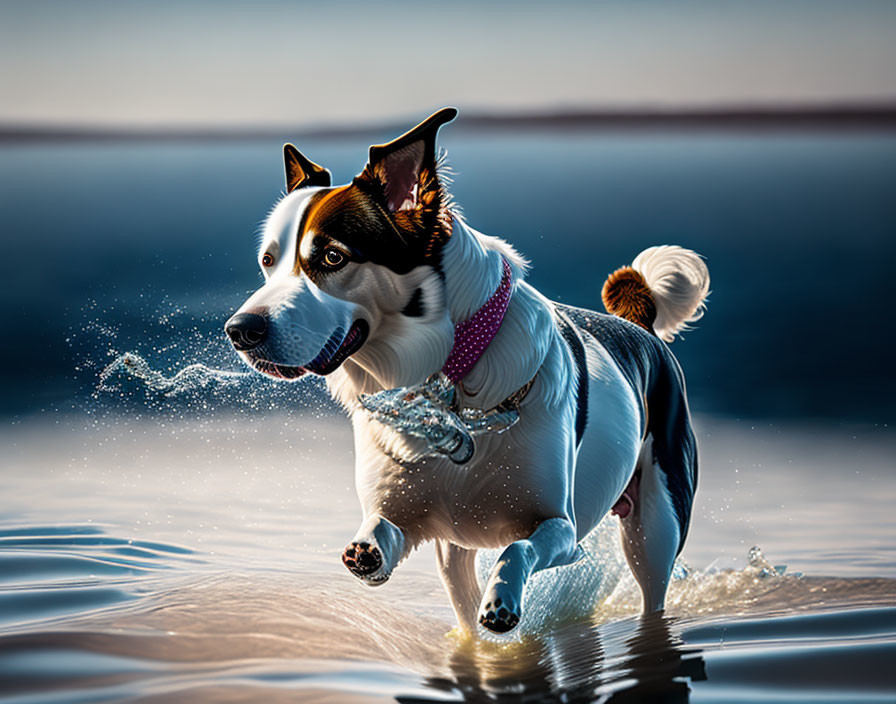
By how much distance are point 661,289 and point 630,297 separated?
0.51 ft

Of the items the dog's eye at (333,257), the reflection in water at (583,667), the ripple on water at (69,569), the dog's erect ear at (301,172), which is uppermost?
the dog's erect ear at (301,172)

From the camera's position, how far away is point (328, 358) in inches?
128

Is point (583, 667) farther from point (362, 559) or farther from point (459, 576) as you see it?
point (362, 559)

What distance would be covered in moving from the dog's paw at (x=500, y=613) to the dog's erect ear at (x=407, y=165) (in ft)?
3.81

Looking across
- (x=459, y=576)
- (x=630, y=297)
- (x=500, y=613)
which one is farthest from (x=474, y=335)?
(x=630, y=297)

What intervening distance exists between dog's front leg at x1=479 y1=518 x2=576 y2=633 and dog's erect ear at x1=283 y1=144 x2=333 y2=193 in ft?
4.25

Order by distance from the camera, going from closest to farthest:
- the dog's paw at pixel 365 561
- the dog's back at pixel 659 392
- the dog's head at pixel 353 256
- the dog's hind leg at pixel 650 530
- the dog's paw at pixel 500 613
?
the dog's paw at pixel 500 613
the dog's head at pixel 353 256
the dog's paw at pixel 365 561
the dog's back at pixel 659 392
the dog's hind leg at pixel 650 530

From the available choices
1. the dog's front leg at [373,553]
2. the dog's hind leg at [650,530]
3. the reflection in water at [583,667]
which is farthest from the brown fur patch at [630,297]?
the dog's front leg at [373,553]

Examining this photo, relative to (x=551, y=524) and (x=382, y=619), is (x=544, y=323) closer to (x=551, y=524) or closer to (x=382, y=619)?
(x=551, y=524)

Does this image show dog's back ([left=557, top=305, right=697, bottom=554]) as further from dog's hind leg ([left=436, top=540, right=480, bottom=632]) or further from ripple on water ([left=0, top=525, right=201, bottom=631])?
ripple on water ([left=0, top=525, right=201, bottom=631])

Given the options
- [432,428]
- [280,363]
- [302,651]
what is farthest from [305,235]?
[302,651]

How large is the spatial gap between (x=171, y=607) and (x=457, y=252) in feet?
6.54

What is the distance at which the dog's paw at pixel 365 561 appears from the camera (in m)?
3.31

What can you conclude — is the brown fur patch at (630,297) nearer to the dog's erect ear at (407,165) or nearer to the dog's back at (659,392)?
the dog's back at (659,392)
